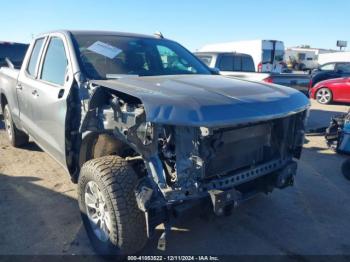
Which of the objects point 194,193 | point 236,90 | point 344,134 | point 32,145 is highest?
point 236,90

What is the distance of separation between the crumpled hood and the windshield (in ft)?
1.29

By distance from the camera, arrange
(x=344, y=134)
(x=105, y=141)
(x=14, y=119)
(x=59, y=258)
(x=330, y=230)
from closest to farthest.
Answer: (x=59, y=258) → (x=105, y=141) → (x=330, y=230) → (x=14, y=119) → (x=344, y=134)

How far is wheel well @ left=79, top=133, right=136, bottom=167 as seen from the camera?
10.5ft

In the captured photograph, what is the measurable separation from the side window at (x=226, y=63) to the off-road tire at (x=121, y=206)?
24.7 feet

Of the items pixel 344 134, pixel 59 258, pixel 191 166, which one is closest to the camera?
pixel 191 166

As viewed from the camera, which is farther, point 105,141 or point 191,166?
point 105,141

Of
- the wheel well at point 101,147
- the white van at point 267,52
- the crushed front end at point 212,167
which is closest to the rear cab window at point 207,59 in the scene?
the white van at point 267,52

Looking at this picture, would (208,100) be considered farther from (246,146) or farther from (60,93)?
(60,93)

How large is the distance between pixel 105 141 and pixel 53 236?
104 centimetres

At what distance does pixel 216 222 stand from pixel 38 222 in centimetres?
180

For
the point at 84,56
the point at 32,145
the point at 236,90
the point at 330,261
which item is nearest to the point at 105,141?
the point at 84,56

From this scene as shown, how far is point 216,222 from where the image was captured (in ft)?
12.0

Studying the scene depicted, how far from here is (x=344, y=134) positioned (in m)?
5.97

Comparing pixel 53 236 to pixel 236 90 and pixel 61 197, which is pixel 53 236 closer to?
pixel 61 197
